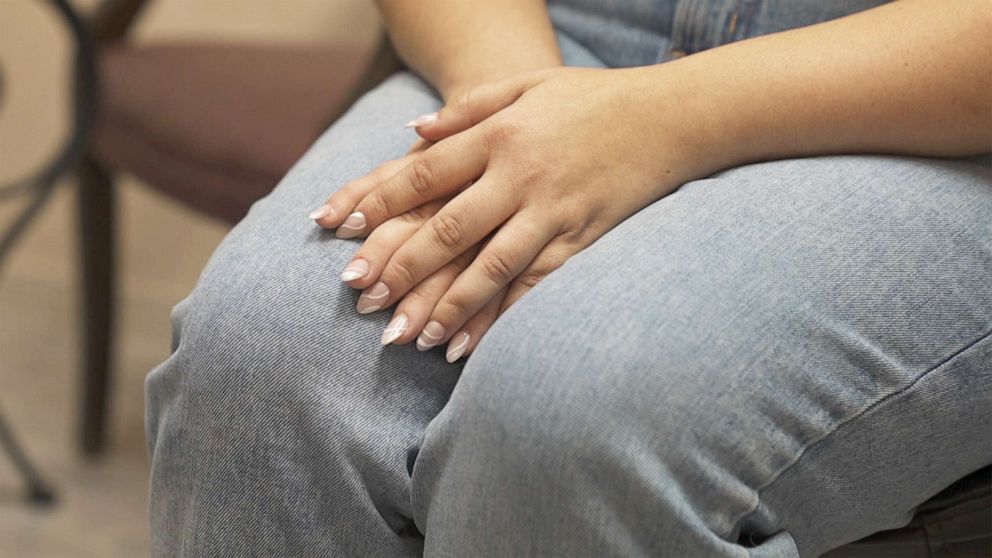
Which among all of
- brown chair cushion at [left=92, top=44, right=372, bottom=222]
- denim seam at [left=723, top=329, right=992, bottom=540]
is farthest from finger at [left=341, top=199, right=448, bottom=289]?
brown chair cushion at [left=92, top=44, right=372, bottom=222]

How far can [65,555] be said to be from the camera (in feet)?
4.15

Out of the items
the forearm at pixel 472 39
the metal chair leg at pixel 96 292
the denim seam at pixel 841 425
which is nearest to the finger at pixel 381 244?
the forearm at pixel 472 39

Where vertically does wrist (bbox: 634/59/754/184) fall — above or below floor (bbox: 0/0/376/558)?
above

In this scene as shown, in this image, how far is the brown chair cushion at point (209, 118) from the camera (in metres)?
1.16

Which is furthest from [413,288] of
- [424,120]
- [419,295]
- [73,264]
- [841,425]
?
[73,264]

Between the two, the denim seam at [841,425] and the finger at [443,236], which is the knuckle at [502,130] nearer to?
the finger at [443,236]

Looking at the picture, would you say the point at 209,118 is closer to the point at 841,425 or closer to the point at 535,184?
the point at 535,184

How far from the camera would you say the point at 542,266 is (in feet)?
1.78

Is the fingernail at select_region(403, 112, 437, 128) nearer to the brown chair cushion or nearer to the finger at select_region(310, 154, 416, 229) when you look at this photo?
the finger at select_region(310, 154, 416, 229)

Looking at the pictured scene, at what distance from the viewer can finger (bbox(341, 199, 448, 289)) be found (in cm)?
53

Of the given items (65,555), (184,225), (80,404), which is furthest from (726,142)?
(184,225)

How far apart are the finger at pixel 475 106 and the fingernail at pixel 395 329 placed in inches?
4.7

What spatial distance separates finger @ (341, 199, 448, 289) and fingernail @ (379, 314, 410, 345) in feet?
0.08

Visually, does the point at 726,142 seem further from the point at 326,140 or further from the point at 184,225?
the point at 184,225
